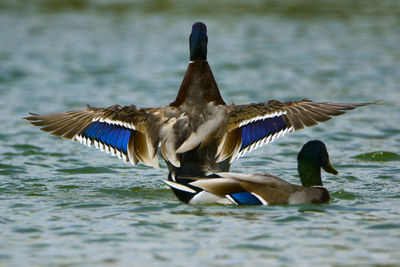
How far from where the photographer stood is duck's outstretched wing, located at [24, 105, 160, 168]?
7.38m


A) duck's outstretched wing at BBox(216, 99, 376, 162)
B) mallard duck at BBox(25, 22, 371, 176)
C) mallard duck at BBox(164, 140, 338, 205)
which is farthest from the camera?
duck's outstretched wing at BBox(216, 99, 376, 162)

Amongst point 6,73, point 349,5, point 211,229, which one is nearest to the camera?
point 211,229

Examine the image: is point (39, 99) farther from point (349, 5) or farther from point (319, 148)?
point (349, 5)

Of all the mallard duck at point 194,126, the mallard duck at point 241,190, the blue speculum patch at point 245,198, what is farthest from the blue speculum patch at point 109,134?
the blue speculum patch at point 245,198

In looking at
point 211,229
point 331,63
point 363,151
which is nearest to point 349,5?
point 331,63

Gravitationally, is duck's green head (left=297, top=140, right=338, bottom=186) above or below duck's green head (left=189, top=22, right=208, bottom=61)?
below

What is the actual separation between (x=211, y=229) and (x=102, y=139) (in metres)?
2.04

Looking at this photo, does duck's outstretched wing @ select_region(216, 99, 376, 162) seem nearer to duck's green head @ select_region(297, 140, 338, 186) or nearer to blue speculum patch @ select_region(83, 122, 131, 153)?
duck's green head @ select_region(297, 140, 338, 186)

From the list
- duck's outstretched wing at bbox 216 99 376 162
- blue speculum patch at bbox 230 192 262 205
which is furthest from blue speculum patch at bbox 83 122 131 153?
blue speculum patch at bbox 230 192 262 205

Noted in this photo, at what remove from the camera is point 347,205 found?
22.7 ft

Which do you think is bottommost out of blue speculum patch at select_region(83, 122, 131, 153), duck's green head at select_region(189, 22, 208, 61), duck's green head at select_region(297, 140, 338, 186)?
duck's green head at select_region(297, 140, 338, 186)

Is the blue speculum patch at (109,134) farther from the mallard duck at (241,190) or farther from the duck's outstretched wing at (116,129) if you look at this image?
the mallard duck at (241,190)

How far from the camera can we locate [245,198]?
6.68 meters

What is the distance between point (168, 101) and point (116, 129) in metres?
5.46
